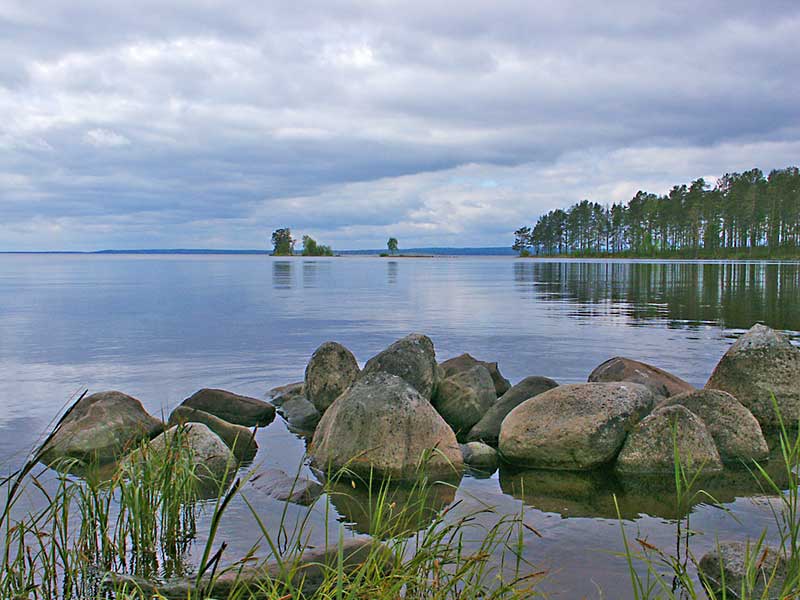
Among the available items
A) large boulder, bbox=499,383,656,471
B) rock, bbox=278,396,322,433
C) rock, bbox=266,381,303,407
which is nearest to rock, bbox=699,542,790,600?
large boulder, bbox=499,383,656,471

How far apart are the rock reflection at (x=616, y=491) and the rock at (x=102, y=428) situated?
5062 millimetres

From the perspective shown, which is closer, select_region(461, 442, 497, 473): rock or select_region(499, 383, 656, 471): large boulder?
select_region(499, 383, 656, 471): large boulder

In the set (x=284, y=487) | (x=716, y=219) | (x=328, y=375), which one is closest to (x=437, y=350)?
(x=328, y=375)

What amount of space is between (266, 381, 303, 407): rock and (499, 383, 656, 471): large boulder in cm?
Result: 521

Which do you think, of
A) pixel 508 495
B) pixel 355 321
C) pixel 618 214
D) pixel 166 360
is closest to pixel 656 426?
pixel 508 495

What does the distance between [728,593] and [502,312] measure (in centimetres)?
2561

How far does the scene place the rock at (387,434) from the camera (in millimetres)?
8477

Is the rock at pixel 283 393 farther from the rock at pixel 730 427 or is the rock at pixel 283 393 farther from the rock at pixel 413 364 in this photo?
the rock at pixel 730 427

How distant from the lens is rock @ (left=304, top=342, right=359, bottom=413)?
40.8 feet

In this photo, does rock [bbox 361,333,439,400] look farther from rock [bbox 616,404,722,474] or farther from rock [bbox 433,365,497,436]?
rock [bbox 616,404,722,474]

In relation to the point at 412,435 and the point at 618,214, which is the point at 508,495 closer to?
the point at 412,435

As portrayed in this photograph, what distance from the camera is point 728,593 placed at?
5.35 metres

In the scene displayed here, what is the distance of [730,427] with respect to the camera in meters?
9.34

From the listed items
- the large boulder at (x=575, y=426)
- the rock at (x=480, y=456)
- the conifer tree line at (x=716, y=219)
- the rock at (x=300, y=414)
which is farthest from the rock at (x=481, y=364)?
the conifer tree line at (x=716, y=219)
